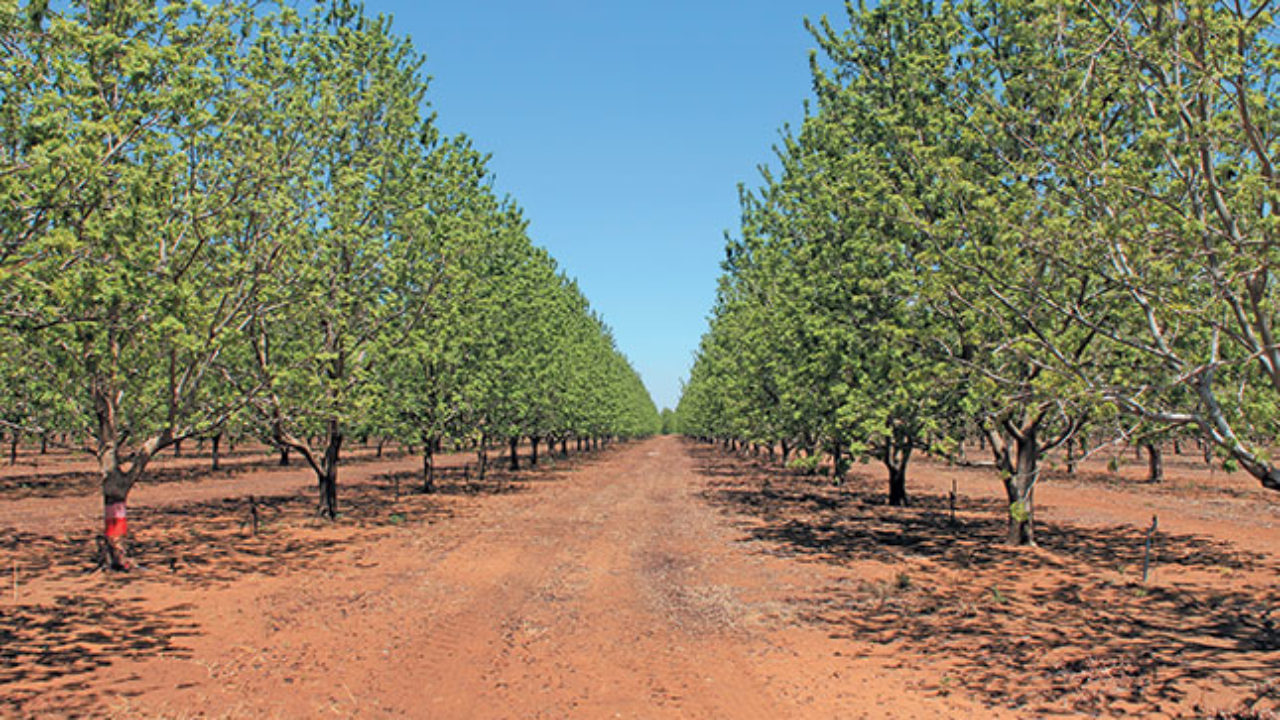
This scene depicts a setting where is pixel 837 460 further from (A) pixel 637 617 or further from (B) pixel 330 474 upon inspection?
(B) pixel 330 474

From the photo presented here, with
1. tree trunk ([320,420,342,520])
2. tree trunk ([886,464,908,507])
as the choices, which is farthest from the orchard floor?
tree trunk ([886,464,908,507])

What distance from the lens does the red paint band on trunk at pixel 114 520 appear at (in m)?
15.7

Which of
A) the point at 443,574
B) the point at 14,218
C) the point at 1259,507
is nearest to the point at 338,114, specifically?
the point at 14,218

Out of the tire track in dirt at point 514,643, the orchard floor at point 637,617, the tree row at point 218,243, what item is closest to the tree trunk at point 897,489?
the orchard floor at point 637,617

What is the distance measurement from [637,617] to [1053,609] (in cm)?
762

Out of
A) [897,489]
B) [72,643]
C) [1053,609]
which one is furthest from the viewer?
[897,489]

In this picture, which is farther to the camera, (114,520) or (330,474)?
(330,474)

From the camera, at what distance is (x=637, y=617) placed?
13.1m

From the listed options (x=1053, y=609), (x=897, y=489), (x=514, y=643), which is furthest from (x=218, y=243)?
(x=897, y=489)

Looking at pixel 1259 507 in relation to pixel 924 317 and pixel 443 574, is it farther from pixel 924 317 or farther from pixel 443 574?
pixel 443 574

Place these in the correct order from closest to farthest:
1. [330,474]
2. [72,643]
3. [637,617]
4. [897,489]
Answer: [72,643] → [637,617] → [330,474] → [897,489]

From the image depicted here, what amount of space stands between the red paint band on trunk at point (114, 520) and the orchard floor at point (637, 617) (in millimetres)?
908

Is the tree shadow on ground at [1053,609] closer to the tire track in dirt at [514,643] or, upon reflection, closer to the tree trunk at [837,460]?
the tire track in dirt at [514,643]

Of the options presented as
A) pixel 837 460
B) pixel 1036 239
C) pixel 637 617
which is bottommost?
pixel 637 617
